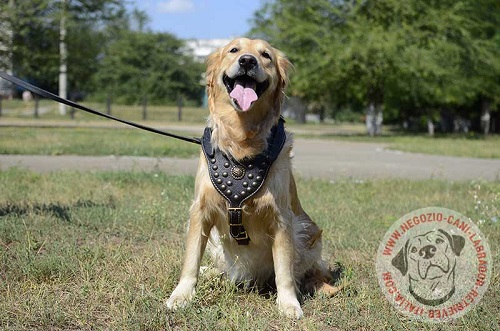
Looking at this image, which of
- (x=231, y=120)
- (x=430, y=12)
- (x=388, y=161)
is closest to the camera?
(x=231, y=120)

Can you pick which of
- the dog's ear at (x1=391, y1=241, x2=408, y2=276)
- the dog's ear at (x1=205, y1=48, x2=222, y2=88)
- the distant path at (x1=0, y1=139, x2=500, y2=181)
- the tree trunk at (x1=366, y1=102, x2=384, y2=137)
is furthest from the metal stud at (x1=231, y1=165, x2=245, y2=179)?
the tree trunk at (x1=366, y1=102, x2=384, y2=137)

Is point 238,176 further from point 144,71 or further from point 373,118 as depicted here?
point 144,71

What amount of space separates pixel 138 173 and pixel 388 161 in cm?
673

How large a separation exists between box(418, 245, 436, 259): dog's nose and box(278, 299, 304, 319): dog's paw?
1.46 m

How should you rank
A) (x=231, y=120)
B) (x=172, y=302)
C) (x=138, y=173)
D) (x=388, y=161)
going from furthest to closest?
1. (x=388, y=161)
2. (x=138, y=173)
3. (x=231, y=120)
4. (x=172, y=302)

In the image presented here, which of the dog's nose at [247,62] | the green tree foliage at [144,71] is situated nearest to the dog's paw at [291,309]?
the dog's nose at [247,62]

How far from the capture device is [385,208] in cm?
658

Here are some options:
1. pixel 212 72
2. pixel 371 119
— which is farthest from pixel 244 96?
pixel 371 119

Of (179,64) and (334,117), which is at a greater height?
(179,64)

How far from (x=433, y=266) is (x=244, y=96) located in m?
1.94

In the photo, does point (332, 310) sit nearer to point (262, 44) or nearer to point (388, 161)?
point (262, 44)

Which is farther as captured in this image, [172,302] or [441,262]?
[441,262]

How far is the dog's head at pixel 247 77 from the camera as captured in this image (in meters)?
3.44

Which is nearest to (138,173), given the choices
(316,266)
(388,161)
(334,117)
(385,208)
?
(385,208)
